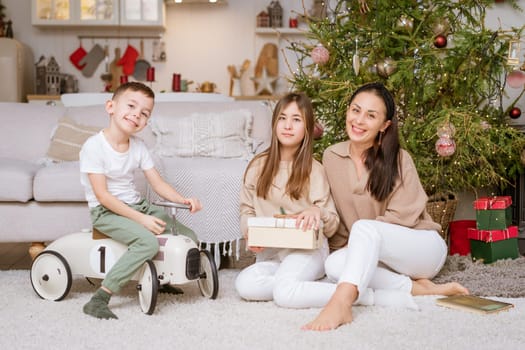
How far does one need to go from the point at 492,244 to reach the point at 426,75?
70 cm

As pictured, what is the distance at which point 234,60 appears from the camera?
5672mm

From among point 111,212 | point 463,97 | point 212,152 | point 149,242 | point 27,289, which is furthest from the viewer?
point 212,152

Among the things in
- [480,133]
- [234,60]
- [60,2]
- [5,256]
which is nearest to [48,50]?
[60,2]

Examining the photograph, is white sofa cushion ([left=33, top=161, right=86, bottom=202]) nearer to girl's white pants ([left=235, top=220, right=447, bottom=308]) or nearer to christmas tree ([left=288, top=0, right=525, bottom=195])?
girl's white pants ([left=235, top=220, right=447, bottom=308])

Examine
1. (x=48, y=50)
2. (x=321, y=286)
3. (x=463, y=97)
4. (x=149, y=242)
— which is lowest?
(x=321, y=286)

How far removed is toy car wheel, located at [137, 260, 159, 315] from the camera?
1749 mm

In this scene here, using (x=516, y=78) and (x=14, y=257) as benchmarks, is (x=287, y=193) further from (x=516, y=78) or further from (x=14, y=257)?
(x=14, y=257)

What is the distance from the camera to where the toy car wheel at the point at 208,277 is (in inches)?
75.7

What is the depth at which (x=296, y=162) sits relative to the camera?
204 cm

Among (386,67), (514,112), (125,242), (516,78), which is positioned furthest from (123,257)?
(514,112)

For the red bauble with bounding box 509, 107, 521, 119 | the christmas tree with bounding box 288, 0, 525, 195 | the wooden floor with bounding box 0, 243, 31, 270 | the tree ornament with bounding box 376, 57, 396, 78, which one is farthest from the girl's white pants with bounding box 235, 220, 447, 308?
the wooden floor with bounding box 0, 243, 31, 270

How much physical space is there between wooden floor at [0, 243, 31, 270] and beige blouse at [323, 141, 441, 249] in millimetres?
1300

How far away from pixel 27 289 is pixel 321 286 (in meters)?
0.98

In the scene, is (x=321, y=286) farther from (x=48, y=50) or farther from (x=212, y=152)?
(x=48, y=50)
